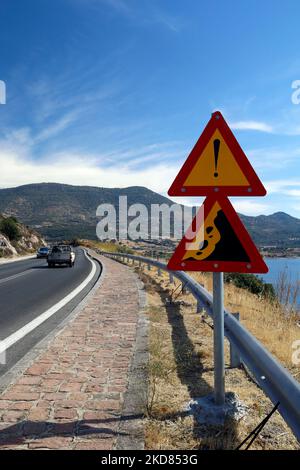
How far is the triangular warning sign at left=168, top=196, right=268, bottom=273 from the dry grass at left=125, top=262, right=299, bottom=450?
4.06 feet

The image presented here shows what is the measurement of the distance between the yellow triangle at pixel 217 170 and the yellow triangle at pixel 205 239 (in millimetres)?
209

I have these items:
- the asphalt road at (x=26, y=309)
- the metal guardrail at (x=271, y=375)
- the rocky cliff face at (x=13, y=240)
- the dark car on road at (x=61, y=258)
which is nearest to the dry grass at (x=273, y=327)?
the metal guardrail at (x=271, y=375)

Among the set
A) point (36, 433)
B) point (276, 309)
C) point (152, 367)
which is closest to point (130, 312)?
point (276, 309)

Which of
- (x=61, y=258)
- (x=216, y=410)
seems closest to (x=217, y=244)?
(x=216, y=410)

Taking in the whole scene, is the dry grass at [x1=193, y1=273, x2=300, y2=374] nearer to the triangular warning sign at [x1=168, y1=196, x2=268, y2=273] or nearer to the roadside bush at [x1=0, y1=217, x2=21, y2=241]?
the triangular warning sign at [x1=168, y1=196, x2=268, y2=273]

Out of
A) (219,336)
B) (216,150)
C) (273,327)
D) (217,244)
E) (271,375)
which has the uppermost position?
(216,150)

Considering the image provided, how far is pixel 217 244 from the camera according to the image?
3.62 metres

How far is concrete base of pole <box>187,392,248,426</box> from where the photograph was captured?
358 centimetres

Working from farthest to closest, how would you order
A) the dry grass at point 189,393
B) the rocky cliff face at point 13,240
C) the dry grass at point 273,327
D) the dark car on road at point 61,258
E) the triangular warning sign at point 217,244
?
the rocky cliff face at point 13,240 < the dark car on road at point 61,258 < the dry grass at point 273,327 < the triangular warning sign at point 217,244 < the dry grass at point 189,393

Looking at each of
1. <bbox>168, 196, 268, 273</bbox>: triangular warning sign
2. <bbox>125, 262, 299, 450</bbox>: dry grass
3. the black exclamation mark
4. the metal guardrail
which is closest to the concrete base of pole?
<bbox>125, 262, 299, 450</bbox>: dry grass

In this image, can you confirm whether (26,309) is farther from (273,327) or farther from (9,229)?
(9,229)

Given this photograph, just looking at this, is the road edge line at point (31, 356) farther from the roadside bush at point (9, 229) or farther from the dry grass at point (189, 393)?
the roadside bush at point (9, 229)

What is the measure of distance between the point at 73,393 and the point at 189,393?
1.15 m

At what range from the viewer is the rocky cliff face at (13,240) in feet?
172
